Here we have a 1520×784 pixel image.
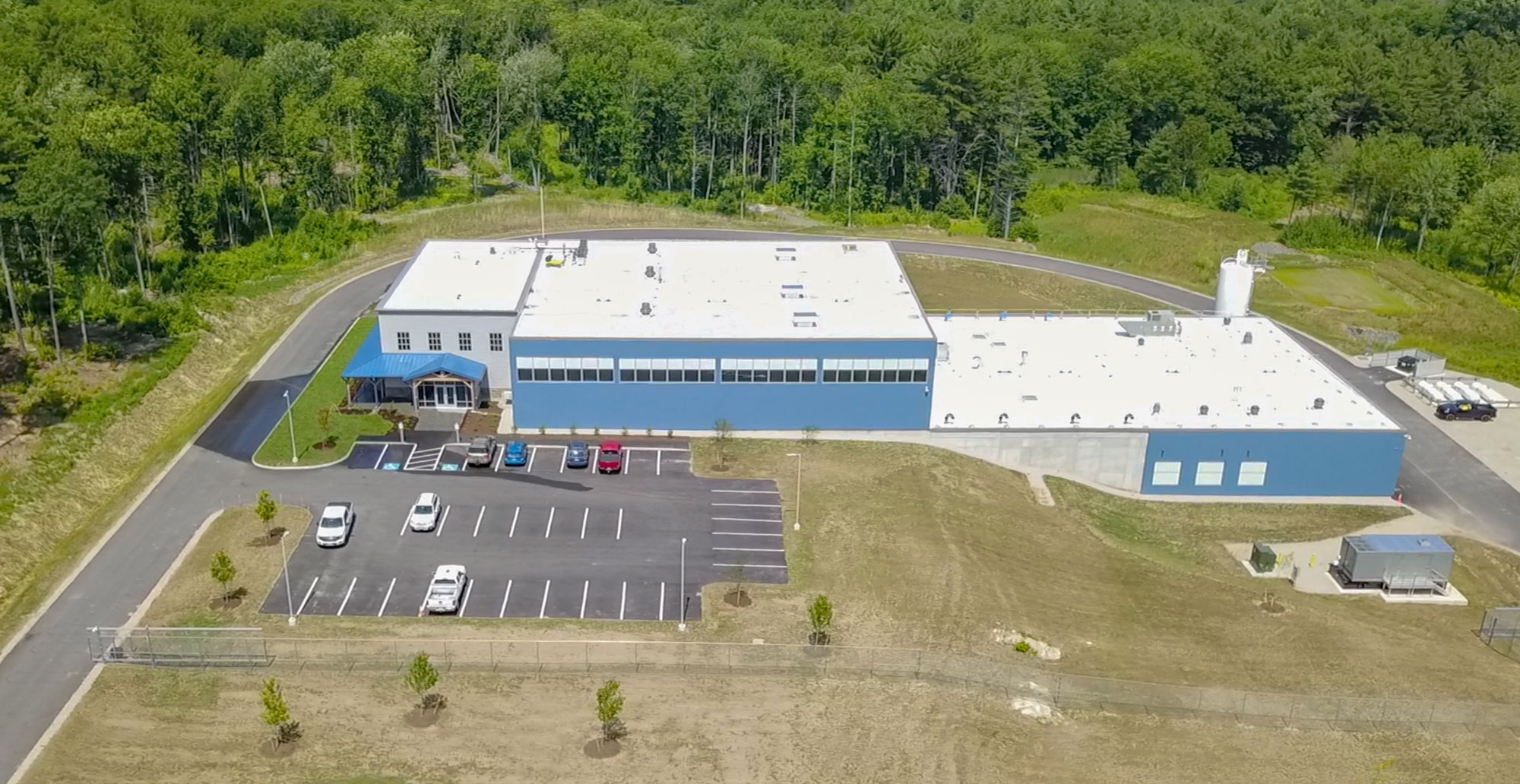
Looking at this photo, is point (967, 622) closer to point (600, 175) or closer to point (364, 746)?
point (364, 746)

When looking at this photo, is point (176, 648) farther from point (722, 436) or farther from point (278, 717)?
point (722, 436)

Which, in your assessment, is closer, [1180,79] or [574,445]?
[574,445]

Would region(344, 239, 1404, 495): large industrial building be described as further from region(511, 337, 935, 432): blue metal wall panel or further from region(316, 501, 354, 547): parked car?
region(316, 501, 354, 547): parked car

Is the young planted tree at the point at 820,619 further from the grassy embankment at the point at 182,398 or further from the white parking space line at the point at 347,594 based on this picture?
the grassy embankment at the point at 182,398

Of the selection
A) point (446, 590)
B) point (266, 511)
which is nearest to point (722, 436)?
point (446, 590)

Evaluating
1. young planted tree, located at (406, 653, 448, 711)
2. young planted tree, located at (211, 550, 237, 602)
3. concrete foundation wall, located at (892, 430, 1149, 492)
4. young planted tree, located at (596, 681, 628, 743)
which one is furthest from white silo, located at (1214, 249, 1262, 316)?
young planted tree, located at (211, 550, 237, 602)

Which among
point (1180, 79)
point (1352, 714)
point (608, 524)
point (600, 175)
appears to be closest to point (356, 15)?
point (600, 175)
